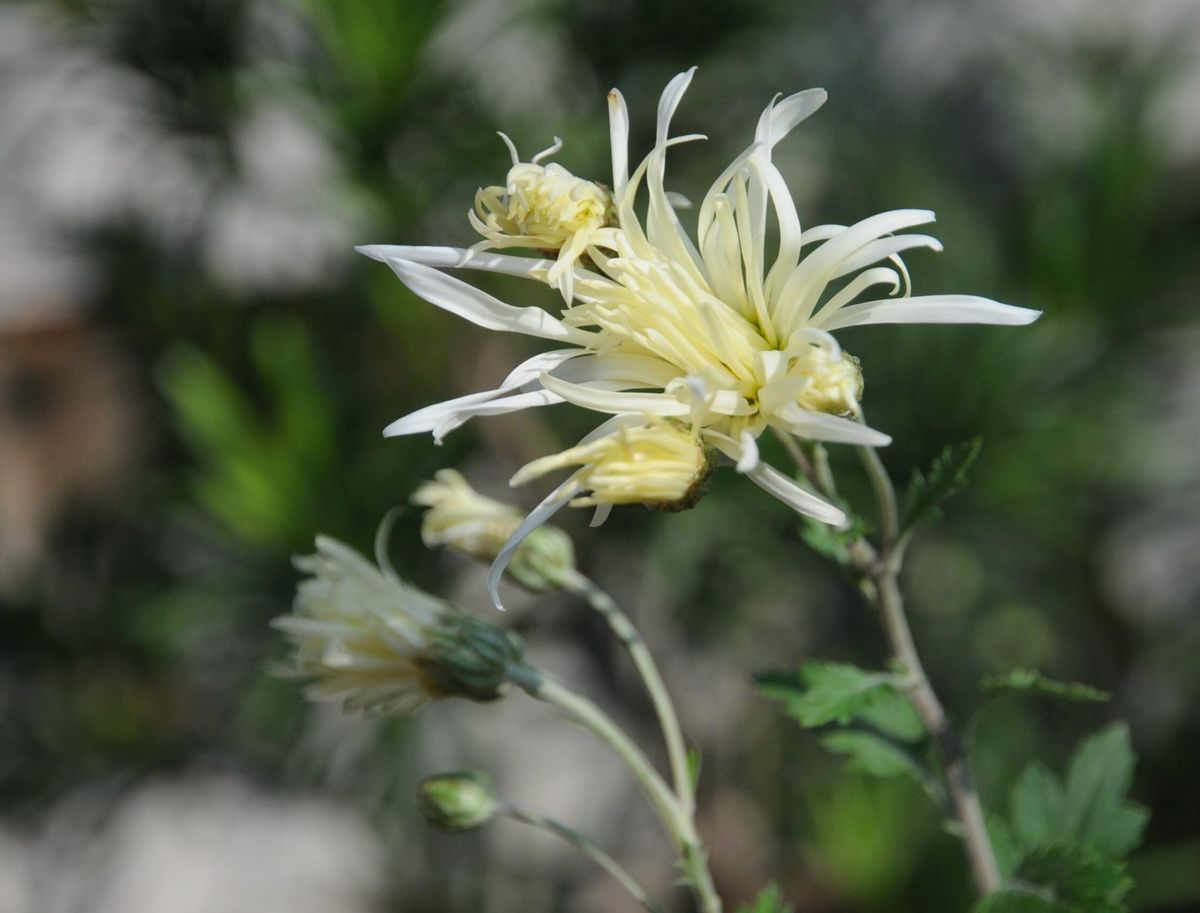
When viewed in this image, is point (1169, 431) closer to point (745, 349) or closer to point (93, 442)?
point (745, 349)

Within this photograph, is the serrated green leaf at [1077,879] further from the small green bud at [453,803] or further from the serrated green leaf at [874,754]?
the small green bud at [453,803]

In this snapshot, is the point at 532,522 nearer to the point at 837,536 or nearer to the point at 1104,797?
the point at 837,536

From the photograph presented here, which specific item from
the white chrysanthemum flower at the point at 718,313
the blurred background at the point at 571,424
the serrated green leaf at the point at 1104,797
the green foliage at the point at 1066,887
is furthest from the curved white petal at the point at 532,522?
the blurred background at the point at 571,424

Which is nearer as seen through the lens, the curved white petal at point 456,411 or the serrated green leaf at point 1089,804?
the curved white petal at point 456,411

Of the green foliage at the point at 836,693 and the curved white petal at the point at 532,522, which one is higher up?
the curved white petal at the point at 532,522

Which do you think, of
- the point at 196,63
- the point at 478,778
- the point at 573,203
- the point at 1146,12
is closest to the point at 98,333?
the point at 196,63

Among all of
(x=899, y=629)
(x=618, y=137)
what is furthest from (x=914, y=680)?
(x=618, y=137)
